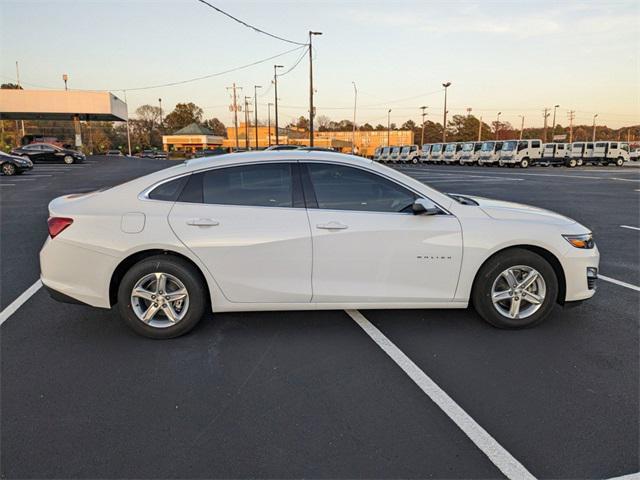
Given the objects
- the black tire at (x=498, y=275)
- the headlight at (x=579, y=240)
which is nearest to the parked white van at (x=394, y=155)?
the headlight at (x=579, y=240)

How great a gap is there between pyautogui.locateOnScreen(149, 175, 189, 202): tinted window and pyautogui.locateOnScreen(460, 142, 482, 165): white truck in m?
42.5

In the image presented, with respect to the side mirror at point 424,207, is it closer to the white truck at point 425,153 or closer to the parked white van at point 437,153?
the parked white van at point 437,153

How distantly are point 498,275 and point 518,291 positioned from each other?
25cm

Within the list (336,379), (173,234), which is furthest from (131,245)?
(336,379)

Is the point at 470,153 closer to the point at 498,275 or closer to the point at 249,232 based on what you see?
the point at 498,275

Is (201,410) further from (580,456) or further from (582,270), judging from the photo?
(582,270)

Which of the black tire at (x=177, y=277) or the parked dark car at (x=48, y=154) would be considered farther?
the parked dark car at (x=48, y=154)

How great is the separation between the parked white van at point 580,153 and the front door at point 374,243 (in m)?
45.4

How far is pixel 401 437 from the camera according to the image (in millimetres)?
2605

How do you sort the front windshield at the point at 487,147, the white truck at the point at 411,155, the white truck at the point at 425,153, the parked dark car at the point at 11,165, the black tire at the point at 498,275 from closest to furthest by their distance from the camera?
1. the black tire at the point at 498,275
2. the parked dark car at the point at 11,165
3. the front windshield at the point at 487,147
4. the white truck at the point at 425,153
5. the white truck at the point at 411,155

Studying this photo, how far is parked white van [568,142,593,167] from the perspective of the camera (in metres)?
42.7

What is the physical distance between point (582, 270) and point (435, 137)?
13341 centimetres

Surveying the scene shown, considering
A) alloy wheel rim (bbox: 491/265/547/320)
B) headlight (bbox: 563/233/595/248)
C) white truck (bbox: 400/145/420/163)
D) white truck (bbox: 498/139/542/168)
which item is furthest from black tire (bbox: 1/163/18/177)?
white truck (bbox: 400/145/420/163)

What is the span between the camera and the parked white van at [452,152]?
4569 centimetres
